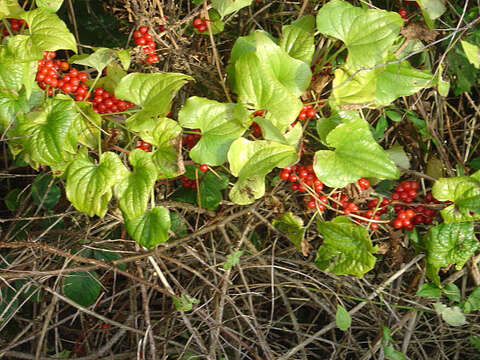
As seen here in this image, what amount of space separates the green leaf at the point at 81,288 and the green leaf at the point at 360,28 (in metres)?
0.85

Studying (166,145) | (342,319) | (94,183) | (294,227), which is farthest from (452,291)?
(94,183)

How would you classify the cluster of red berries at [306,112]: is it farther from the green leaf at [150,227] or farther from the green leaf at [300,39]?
the green leaf at [150,227]

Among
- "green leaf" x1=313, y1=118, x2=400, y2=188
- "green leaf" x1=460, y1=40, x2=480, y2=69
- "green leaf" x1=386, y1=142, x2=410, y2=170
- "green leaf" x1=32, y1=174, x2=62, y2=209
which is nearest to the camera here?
"green leaf" x1=313, y1=118, x2=400, y2=188

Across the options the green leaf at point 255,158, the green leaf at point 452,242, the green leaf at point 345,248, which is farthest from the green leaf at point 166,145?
the green leaf at point 452,242

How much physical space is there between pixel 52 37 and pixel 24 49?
0.20 feet

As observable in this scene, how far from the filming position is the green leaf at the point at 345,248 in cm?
100

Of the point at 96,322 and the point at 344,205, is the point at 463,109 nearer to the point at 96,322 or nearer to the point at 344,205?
the point at 344,205

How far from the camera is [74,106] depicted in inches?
37.7

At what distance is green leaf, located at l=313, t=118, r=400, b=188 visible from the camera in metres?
0.94

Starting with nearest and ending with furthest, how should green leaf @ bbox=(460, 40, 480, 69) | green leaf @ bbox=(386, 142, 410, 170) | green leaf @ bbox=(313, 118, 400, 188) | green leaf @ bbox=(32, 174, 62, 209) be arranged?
green leaf @ bbox=(313, 118, 400, 188) < green leaf @ bbox=(460, 40, 480, 69) < green leaf @ bbox=(386, 142, 410, 170) < green leaf @ bbox=(32, 174, 62, 209)

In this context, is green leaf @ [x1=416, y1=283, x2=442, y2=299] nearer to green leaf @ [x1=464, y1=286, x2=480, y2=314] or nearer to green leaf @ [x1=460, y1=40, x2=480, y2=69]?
green leaf @ [x1=464, y1=286, x2=480, y2=314]

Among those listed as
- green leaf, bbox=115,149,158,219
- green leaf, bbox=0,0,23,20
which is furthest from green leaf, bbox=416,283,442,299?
green leaf, bbox=0,0,23,20

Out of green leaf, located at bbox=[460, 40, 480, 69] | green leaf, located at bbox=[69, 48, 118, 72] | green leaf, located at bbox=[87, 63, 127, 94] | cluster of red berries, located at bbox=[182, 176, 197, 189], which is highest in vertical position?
green leaf, located at bbox=[69, 48, 118, 72]

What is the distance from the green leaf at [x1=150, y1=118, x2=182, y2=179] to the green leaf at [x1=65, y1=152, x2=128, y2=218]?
0.25 feet
